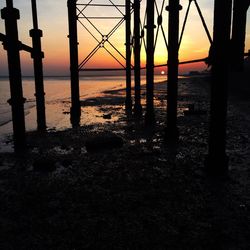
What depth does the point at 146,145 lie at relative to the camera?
21.9ft

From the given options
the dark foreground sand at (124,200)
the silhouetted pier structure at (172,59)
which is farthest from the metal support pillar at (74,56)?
the dark foreground sand at (124,200)

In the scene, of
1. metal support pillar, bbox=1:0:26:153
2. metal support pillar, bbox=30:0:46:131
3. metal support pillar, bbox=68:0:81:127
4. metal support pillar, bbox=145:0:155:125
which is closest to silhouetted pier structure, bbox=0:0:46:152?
metal support pillar, bbox=1:0:26:153

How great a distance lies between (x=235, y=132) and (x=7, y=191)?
619cm

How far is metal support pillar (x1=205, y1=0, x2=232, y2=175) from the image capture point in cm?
388

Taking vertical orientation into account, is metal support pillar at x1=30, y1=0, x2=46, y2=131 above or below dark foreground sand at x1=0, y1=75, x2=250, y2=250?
above

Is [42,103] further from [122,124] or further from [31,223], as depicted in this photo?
[31,223]

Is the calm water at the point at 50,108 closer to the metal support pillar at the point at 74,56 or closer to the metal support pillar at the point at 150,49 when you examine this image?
the metal support pillar at the point at 74,56

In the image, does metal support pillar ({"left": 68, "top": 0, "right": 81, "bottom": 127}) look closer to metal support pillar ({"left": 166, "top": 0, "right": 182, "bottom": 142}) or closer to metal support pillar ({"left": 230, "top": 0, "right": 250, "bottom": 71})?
metal support pillar ({"left": 166, "top": 0, "right": 182, "bottom": 142})

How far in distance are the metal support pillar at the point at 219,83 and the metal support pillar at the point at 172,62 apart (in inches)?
78.1

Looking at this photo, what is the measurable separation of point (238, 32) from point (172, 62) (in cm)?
247

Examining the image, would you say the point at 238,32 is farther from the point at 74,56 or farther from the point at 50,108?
the point at 50,108

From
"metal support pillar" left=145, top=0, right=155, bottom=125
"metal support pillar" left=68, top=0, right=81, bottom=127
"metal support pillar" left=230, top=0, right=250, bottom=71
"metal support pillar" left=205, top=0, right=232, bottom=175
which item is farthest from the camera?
"metal support pillar" left=68, top=0, right=81, bottom=127

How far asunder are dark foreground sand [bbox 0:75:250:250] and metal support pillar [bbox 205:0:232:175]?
1.10 ft

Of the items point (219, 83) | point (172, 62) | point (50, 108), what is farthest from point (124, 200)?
point (50, 108)
